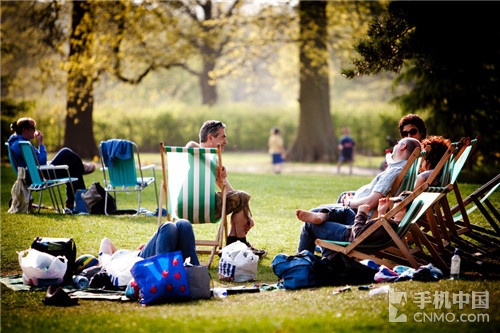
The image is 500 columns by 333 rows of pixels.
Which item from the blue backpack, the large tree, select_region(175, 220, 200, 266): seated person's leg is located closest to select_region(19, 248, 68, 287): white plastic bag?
select_region(175, 220, 200, 266): seated person's leg

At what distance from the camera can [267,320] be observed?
444 cm

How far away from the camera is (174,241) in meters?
5.64

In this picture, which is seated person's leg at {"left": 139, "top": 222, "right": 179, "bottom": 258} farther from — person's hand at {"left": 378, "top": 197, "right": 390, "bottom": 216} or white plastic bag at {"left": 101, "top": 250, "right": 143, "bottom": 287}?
person's hand at {"left": 378, "top": 197, "right": 390, "bottom": 216}

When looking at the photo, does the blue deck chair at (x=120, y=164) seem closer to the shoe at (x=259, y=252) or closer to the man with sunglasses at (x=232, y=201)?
the man with sunglasses at (x=232, y=201)

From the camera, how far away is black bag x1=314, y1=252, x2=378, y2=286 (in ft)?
19.1

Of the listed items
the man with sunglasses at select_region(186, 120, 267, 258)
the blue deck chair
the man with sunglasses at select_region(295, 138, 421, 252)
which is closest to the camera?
the man with sunglasses at select_region(295, 138, 421, 252)

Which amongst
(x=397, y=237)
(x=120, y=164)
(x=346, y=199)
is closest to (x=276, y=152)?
(x=120, y=164)

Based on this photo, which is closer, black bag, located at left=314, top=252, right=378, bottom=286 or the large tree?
black bag, located at left=314, top=252, right=378, bottom=286

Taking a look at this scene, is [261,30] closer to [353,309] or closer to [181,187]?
[181,187]

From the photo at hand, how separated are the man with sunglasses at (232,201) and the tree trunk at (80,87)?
47.4 feet

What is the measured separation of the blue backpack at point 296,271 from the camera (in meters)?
5.68

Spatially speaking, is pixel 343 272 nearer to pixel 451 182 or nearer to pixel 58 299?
pixel 451 182

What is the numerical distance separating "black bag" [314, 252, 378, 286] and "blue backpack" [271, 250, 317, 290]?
0.29 feet

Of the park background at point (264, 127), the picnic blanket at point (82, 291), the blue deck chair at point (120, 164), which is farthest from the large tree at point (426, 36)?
the picnic blanket at point (82, 291)
